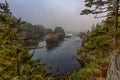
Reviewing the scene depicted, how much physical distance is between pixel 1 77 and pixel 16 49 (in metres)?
2.24

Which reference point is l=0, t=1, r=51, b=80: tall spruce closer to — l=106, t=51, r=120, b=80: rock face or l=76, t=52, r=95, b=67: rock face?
l=106, t=51, r=120, b=80: rock face

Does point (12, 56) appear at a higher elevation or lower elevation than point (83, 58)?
higher

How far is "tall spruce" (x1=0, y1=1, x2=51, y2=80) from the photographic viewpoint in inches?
A: 529

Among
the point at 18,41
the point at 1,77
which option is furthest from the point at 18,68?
the point at 18,41

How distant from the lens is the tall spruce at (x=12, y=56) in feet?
44.1

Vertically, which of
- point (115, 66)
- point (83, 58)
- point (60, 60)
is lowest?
point (60, 60)

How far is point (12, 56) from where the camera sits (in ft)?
45.2

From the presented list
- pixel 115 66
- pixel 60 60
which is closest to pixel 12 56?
A: pixel 115 66

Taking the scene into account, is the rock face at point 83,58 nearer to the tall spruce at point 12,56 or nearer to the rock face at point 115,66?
the tall spruce at point 12,56

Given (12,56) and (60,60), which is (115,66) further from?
(60,60)

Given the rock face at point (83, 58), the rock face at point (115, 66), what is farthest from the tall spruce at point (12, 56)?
the rock face at point (83, 58)

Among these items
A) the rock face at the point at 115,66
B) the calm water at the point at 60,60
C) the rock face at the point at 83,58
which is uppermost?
the rock face at the point at 115,66

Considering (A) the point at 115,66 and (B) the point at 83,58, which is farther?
(B) the point at 83,58

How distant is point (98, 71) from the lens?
19016 millimetres
